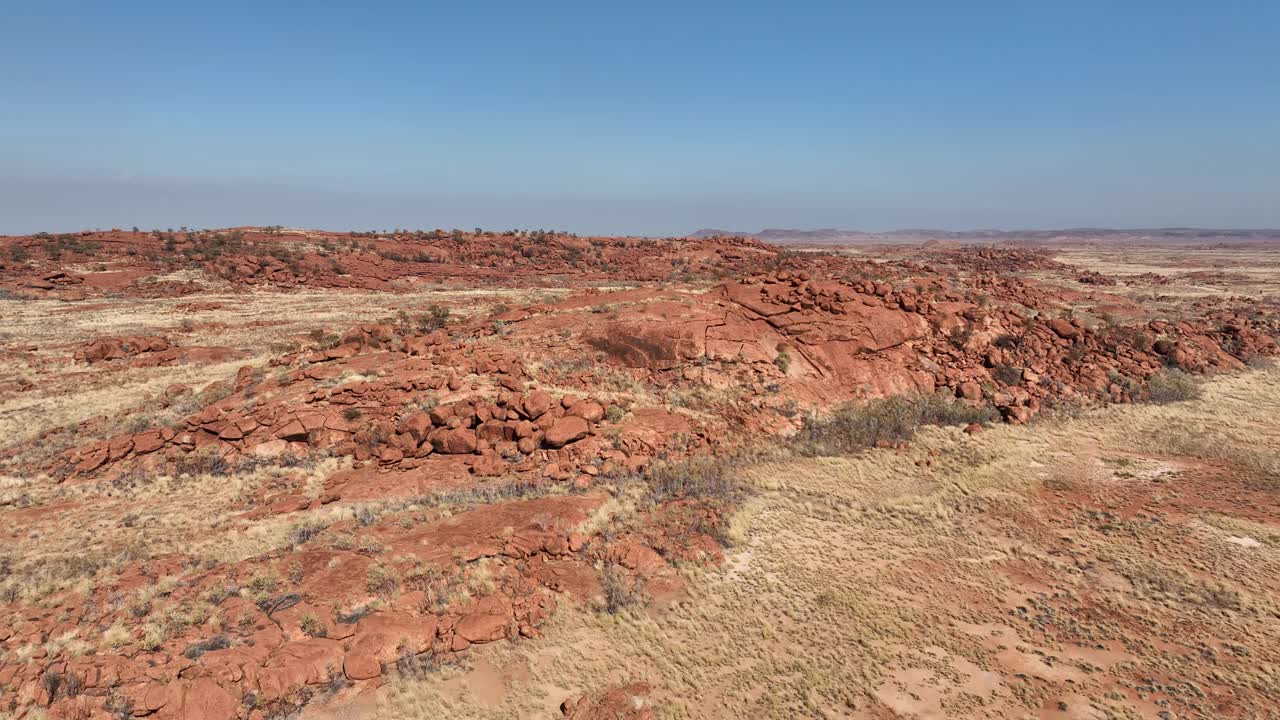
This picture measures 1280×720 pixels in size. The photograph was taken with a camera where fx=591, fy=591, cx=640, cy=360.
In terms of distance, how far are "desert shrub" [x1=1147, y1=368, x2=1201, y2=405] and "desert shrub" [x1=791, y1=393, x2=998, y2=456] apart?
581 centimetres

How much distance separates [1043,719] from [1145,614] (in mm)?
3196

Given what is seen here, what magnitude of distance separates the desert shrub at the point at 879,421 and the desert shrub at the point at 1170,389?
581 cm

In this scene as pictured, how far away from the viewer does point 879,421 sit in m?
15.8

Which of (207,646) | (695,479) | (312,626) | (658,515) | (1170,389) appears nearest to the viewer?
(207,646)

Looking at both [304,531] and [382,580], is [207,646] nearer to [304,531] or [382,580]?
[382,580]

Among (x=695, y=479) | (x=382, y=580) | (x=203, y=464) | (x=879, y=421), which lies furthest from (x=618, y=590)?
(x=203, y=464)

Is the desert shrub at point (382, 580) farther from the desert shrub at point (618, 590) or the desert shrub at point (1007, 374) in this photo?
the desert shrub at point (1007, 374)

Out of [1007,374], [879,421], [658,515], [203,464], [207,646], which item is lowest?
[658,515]

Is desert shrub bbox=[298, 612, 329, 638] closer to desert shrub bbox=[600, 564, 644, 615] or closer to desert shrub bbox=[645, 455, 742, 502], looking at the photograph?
desert shrub bbox=[600, 564, 644, 615]

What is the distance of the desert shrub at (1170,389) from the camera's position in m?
18.0

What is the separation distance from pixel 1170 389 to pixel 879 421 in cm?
1023

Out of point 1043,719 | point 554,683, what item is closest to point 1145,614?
point 1043,719

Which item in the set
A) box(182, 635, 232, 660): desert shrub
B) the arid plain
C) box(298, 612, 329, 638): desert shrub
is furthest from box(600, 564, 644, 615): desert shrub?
box(182, 635, 232, 660): desert shrub

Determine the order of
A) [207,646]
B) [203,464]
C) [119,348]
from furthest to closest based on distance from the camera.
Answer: [119,348] → [203,464] → [207,646]
